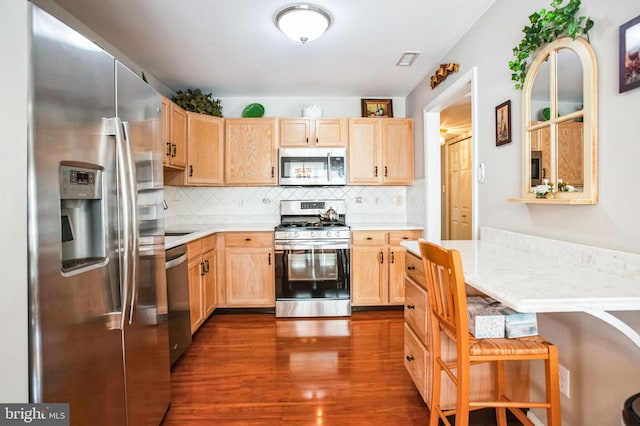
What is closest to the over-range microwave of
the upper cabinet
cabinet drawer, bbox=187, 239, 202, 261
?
the upper cabinet

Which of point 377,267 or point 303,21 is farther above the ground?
point 303,21

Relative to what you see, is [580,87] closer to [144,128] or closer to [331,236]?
[144,128]

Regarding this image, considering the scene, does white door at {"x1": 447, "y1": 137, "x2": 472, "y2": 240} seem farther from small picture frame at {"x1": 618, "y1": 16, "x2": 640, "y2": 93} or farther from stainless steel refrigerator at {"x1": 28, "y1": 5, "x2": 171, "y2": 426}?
stainless steel refrigerator at {"x1": 28, "y1": 5, "x2": 171, "y2": 426}

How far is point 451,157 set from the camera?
588 cm

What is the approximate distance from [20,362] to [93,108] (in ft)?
2.81

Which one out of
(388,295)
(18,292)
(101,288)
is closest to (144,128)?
(101,288)

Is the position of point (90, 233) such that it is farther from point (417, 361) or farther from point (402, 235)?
point (402, 235)

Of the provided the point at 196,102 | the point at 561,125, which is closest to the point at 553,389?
the point at 561,125

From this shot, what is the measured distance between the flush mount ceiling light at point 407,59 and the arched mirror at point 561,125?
4.33ft

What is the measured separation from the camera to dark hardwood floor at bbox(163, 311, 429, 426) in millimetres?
1810

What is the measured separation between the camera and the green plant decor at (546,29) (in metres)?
1.36

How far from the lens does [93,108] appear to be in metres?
1.18

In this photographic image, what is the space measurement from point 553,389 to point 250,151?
129 inches

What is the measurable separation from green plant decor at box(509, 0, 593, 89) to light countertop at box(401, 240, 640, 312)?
970 mm
